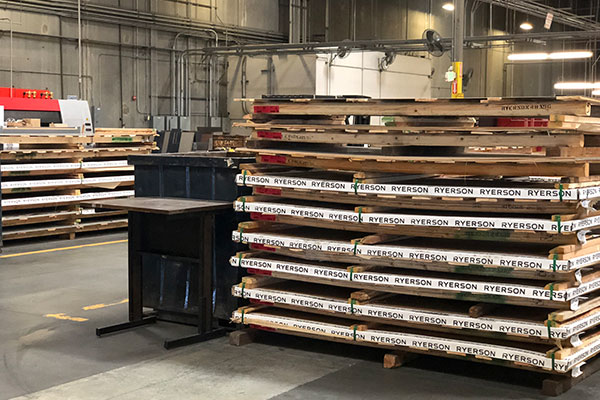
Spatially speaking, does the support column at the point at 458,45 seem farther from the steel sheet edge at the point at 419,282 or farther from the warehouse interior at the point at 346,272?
the steel sheet edge at the point at 419,282

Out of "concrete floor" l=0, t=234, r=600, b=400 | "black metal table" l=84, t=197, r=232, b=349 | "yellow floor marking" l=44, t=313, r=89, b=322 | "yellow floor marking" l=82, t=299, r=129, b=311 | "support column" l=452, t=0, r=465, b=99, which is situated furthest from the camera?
"support column" l=452, t=0, r=465, b=99

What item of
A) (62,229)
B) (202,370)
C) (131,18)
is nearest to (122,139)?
(62,229)

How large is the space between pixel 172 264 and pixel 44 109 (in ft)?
27.0

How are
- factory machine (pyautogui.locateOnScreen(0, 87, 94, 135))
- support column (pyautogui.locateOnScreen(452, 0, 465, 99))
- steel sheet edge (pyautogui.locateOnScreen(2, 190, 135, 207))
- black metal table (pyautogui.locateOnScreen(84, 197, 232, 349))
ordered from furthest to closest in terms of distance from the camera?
factory machine (pyautogui.locateOnScreen(0, 87, 94, 135))
steel sheet edge (pyautogui.locateOnScreen(2, 190, 135, 207))
support column (pyautogui.locateOnScreen(452, 0, 465, 99))
black metal table (pyautogui.locateOnScreen(84, 197, 232, 349))

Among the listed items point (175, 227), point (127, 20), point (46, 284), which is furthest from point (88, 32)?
point (175, 227)

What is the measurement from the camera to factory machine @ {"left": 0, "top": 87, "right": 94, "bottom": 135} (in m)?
14.2

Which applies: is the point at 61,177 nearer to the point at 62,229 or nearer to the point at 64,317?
the point at 62,229

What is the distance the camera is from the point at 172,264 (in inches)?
300

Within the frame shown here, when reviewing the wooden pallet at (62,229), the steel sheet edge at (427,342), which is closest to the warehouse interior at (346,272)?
the steel sheet edge at (427,342)

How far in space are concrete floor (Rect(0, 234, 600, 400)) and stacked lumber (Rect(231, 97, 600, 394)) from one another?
8.9 inches

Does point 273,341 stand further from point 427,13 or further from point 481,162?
point 427,13

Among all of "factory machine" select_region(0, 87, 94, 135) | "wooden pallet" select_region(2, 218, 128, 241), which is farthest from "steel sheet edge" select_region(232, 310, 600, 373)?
"factory machine" select_region(0, 87, 94, 135)

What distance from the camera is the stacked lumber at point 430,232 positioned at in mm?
5586

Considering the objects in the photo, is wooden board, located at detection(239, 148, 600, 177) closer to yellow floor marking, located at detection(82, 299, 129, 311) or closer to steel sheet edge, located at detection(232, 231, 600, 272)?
steel sheet edge, located at detection(232, 231, 600, 272)
